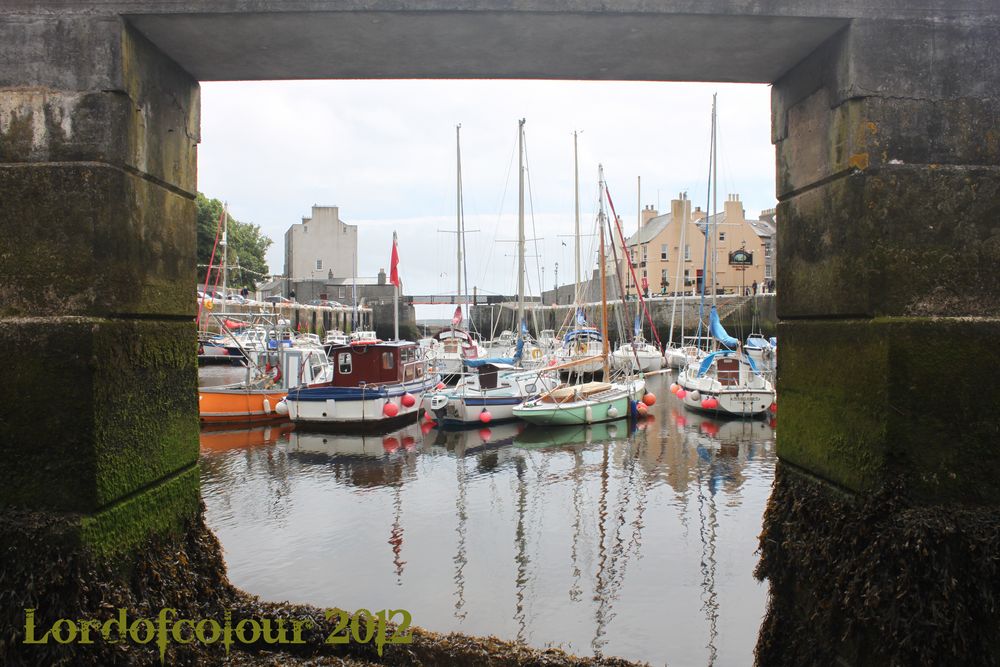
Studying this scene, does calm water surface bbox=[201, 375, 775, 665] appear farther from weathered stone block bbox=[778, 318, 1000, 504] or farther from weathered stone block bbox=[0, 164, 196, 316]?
weathered stone block bbox=[0, 164, 196, 316]

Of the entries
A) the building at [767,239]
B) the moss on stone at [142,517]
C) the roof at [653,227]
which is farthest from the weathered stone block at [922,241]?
the building at [767,239]

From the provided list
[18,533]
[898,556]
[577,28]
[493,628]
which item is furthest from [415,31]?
[493,628]

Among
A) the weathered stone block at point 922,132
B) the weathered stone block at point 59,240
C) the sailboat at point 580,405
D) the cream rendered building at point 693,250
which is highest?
the cream rendered building at point 693,250

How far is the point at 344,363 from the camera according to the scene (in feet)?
70.5

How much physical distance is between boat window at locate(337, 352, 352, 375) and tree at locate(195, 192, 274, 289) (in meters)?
28.6

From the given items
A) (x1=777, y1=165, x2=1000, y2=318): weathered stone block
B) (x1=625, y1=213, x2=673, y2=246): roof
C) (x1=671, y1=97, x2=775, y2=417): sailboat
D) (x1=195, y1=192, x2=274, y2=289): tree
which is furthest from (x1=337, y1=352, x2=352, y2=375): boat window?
(x1=625, y1=213, x2=673, y2=246): roof

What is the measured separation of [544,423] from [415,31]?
1813cm

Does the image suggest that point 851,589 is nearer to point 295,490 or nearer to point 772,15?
point 772,15

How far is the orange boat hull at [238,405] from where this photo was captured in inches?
806

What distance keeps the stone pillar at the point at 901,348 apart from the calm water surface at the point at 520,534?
150 inches

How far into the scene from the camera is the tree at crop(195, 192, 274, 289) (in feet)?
163

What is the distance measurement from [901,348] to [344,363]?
19.8m

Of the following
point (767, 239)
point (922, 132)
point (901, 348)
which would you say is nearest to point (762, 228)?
point (767, 239)

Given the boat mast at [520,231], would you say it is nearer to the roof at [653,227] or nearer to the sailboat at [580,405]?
the sailboat at [580,405]
